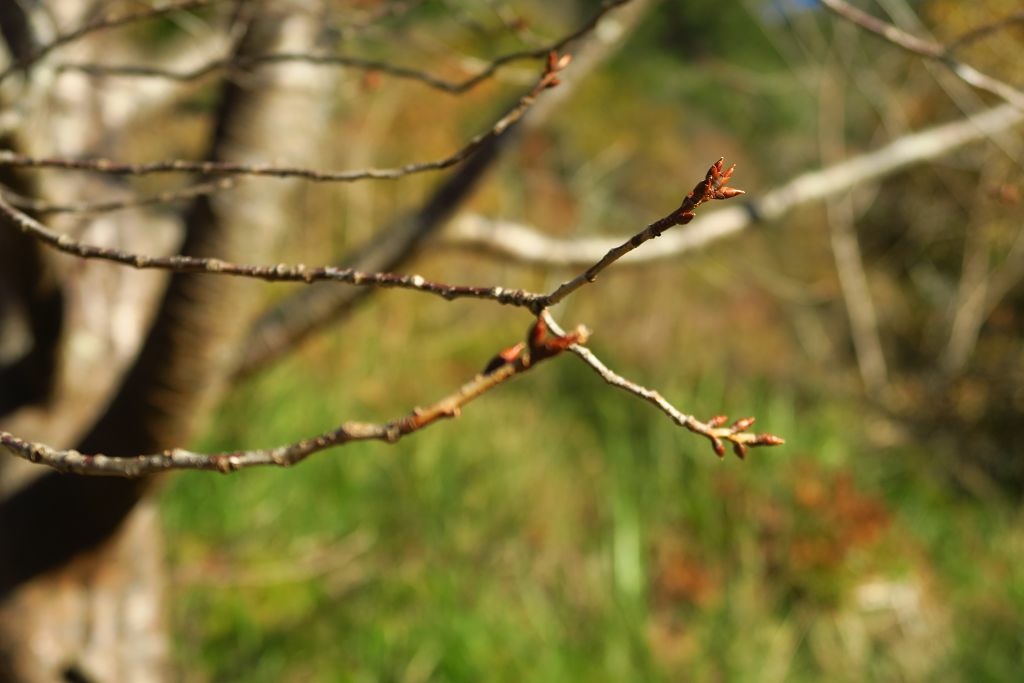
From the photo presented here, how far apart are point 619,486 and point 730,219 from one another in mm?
2544

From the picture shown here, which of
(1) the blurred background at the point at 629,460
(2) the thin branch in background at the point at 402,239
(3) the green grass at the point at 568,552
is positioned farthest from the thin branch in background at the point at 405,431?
(3) the green grass at the point at 568,552

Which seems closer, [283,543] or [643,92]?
[283,543]

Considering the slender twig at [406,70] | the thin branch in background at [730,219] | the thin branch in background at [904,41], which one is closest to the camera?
the slender twig at [406,70]

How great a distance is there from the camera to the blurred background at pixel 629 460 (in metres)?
3.32

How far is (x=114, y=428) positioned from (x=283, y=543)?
1769 millimetres

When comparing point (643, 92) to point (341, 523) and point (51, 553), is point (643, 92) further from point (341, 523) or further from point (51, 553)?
point (51, 553)

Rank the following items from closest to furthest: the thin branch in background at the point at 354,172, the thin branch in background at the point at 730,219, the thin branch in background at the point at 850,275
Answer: the thin branch in background at the point at 354,172
the thin branch in background at the point at 730,219
the thin branch in background at the point at 850,275

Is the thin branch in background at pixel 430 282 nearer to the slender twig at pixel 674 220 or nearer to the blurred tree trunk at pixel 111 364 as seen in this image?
the slender twig at pixel 674 220

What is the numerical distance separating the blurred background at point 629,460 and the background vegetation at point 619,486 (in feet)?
0.06

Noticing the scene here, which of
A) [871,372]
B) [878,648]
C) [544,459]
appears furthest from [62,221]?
[871,372]

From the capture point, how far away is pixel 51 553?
222 centimetres

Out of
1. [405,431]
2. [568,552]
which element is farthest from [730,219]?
[568,552]

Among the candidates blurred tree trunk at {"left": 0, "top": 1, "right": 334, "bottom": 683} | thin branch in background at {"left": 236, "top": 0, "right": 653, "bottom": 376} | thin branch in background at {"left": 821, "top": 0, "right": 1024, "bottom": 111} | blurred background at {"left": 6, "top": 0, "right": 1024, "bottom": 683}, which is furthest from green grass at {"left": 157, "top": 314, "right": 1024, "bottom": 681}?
thin branch in background at {"left": 821, "top": 0, "right": 1024, "bottom": 111}

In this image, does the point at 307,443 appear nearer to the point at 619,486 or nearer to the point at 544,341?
the point at 544,341
